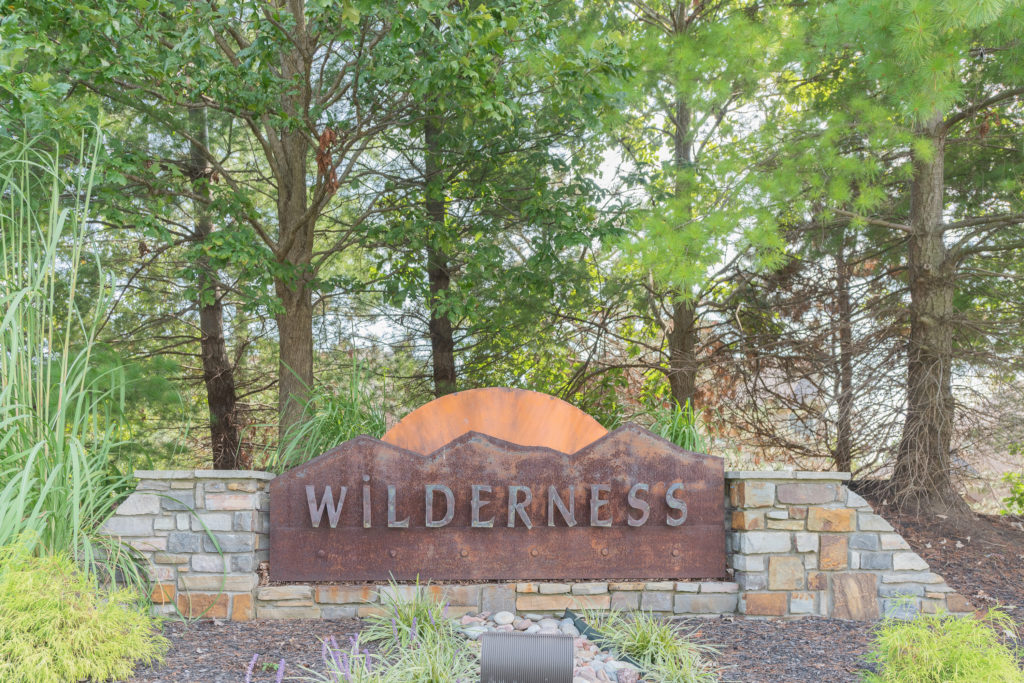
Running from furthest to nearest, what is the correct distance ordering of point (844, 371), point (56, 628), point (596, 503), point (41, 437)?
1. point (844, 371)
2. point (596, 503)
3. point (41, 437)
4. point (56, 628)

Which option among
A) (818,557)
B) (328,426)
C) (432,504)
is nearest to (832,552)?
(818,557)

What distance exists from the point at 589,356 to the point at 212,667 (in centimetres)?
481

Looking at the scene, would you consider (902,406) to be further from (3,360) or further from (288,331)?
(3,360)

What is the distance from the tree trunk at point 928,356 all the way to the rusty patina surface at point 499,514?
237cm

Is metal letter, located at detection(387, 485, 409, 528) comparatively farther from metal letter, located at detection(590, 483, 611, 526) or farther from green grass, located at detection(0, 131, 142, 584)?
green grass, located at detection(0, 131, 142, 584)

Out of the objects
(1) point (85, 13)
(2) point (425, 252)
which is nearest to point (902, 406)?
(2) point (425, 252)

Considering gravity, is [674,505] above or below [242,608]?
above

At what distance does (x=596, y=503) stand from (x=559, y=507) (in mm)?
192

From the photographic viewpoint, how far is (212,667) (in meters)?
2.84

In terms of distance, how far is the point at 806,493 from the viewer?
375 centimetres

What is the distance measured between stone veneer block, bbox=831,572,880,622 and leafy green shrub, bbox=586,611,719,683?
0.92 meters

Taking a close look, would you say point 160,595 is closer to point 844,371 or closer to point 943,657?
point 943,657

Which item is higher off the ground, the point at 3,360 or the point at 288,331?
the point at 288,331

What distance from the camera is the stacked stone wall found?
3.53 meters
